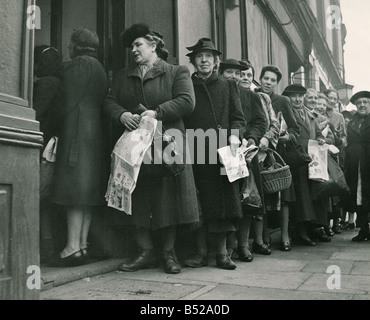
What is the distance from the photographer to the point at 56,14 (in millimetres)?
5344

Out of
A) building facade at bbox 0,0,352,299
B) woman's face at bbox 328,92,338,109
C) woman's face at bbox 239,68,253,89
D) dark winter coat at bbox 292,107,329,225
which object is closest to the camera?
A: building facade at bbox 0,0,352,299

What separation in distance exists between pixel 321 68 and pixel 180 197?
48.3 ft

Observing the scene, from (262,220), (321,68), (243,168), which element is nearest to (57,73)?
(243,168)

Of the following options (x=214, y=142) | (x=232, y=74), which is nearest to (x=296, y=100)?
(x=232, y=74)

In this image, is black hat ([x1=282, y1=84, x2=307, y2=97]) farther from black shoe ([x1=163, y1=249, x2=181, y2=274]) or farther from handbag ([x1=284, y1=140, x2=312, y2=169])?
black shoe ([x1=163, y1=249, x2=181, y2=274])

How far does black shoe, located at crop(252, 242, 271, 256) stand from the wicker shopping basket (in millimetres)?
645

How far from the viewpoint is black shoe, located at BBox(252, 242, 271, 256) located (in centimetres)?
509

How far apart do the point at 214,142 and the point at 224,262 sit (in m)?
1.07

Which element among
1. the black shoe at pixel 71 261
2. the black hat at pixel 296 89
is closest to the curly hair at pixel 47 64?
the black shoe at pixel 71 261

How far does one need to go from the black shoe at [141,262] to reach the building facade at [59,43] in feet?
4.15

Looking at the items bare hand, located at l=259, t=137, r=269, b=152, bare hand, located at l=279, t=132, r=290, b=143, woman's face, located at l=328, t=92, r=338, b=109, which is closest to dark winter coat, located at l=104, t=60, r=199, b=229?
bare hand, located at l=259, t=137, r=269, b=152

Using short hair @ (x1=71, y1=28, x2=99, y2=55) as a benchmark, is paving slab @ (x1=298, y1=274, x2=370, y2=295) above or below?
below

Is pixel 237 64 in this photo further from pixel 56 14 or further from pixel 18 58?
pixel 18 58

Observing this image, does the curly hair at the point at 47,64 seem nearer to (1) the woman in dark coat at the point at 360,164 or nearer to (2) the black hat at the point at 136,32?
(2) the black hat at the point at 136,32
